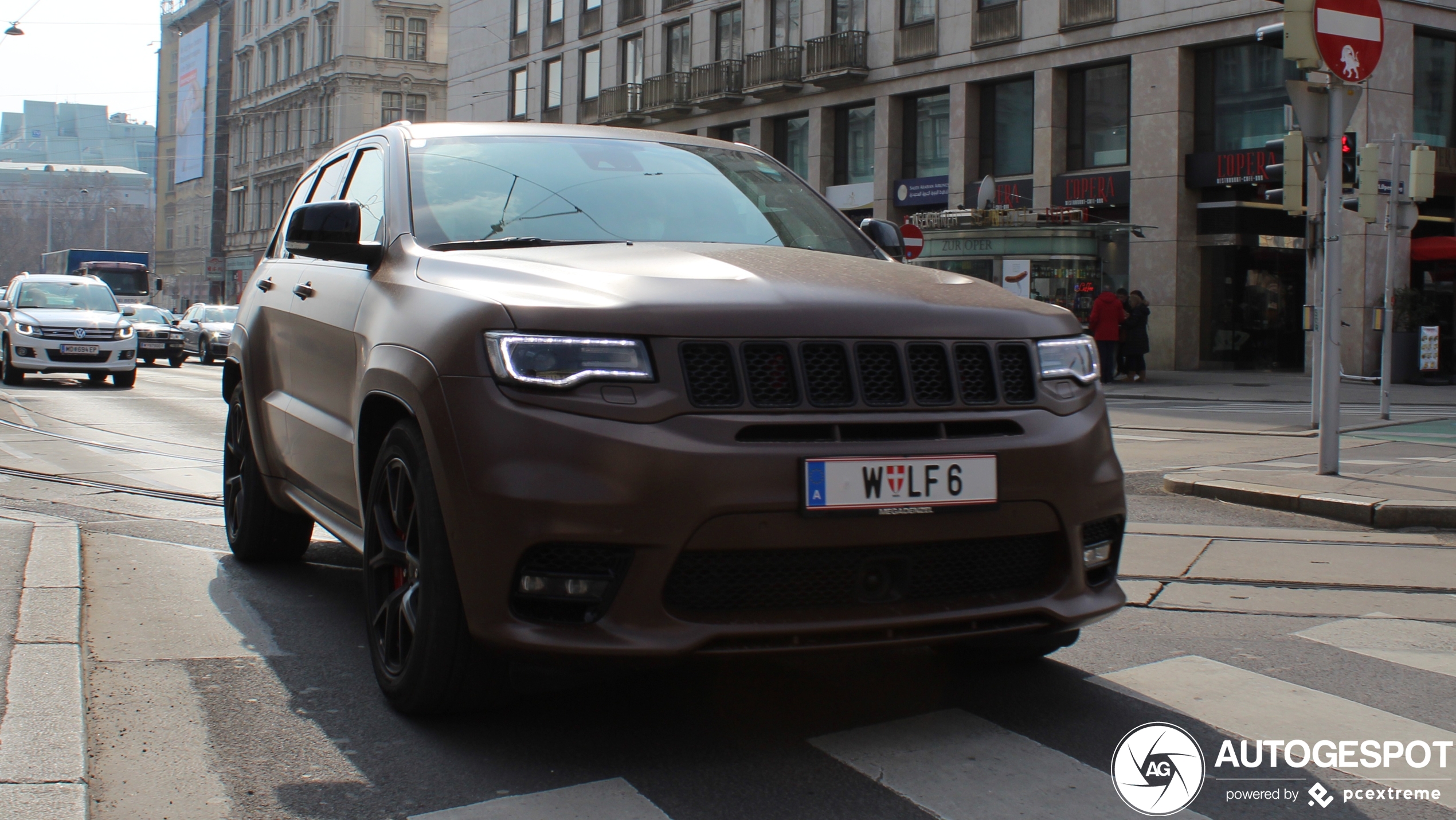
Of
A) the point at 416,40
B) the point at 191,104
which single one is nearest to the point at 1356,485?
the point at 416,40

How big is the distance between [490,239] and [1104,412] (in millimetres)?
1818

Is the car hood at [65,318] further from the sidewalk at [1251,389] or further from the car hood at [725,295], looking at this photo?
the car hood at [725,295]

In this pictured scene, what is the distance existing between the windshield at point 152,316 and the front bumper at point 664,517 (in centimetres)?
A: 2905

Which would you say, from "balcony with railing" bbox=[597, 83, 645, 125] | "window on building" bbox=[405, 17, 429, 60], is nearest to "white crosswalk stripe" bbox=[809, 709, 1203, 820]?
"balcony with railing" bbox=[597, 83, 645, 125]

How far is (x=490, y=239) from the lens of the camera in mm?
4094

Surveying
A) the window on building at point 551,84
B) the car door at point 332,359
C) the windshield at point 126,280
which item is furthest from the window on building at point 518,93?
the car door at point 332,359

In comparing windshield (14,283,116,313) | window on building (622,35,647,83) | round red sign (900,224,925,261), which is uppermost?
window on building (622,35,647,83)

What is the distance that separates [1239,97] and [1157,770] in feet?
80.3

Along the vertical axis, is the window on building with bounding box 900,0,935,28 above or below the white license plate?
above

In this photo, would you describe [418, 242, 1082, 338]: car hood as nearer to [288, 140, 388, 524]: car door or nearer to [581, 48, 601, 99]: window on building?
[288, 140, 388, 524]: car door

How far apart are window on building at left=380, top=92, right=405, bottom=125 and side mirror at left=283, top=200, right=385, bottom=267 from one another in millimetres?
64148

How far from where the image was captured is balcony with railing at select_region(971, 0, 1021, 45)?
28828 millimetres

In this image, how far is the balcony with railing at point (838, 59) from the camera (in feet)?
106

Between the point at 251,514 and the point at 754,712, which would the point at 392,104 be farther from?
the point at 754,712
